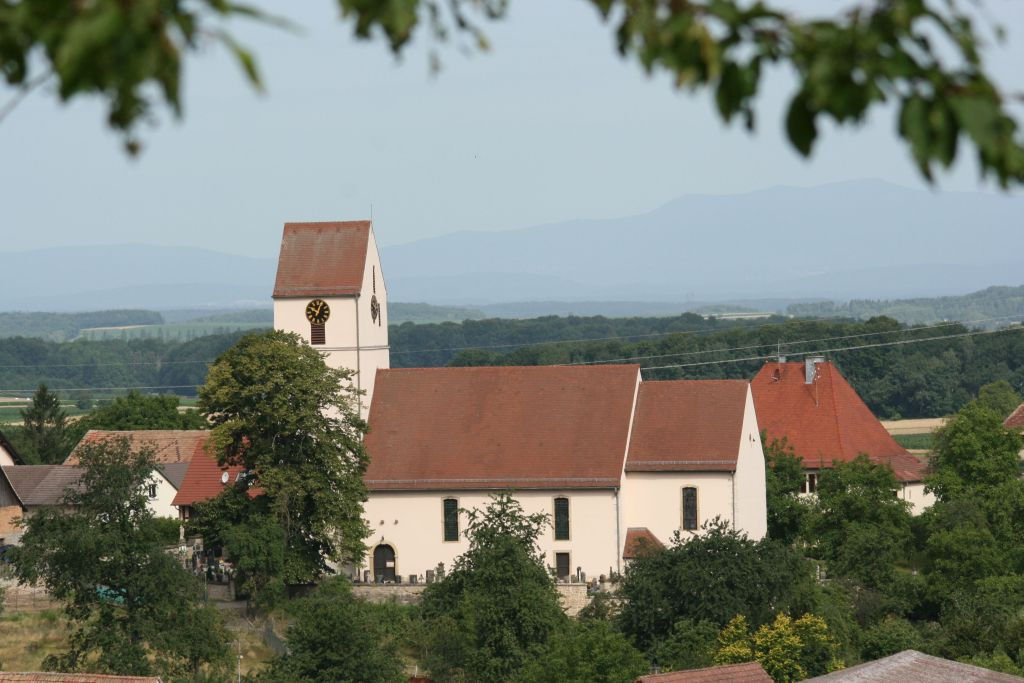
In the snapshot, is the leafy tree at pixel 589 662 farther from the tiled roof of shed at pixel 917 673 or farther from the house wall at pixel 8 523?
the house wall at pixel 8 523

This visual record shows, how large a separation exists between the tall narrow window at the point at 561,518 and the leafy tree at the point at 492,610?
274 inches

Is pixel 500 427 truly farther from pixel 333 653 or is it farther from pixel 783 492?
pixel 333 653

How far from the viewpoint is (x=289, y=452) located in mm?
44562

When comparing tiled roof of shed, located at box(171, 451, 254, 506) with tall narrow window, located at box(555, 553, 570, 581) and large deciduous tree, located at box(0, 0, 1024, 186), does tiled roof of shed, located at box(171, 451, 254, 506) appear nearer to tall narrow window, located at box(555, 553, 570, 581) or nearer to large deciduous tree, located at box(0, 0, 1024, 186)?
tall narrow window, located at box(555, 553, 570, 581)

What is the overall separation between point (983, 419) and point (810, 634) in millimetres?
19162

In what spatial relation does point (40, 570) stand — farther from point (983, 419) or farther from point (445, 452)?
point (983, 419)

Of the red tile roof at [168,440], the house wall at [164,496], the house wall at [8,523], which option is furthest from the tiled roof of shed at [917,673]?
the red tile roof at [168,440]

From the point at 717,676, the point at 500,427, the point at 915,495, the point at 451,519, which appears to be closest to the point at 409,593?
the point at 451,519

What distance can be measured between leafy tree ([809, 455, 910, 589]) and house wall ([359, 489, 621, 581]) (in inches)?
235

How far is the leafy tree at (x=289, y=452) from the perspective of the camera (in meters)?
44.0

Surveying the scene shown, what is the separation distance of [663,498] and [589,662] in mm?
18236

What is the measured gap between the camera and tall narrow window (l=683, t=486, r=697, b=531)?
158 feet

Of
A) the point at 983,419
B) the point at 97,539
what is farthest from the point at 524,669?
the point at 983,419

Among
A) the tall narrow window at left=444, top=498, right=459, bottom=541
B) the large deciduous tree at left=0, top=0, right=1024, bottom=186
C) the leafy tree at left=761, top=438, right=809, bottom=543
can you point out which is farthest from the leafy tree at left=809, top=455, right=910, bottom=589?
the large deciduous tree at left=0, top=0, right=1024, bottom=186
